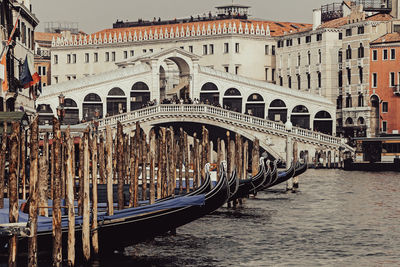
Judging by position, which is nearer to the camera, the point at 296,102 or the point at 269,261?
the point at 269,261

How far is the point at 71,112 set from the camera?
6950 centimetres

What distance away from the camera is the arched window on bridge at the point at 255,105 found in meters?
71.6

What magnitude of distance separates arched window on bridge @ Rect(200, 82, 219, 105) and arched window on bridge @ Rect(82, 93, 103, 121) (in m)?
6.67

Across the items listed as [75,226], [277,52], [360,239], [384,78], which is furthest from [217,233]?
[277,52]

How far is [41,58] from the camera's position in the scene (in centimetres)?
9050

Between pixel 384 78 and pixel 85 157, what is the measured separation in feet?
168

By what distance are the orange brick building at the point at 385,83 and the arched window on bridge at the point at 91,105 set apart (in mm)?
17163

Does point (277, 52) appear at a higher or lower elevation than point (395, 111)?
higher

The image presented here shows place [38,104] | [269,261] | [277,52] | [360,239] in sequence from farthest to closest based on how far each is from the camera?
[277,52] < [38,104] < [360,239] < [269,261]

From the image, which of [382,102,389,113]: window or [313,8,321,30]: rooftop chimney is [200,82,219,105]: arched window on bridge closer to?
[313,8,321,30]: rooftop chimney

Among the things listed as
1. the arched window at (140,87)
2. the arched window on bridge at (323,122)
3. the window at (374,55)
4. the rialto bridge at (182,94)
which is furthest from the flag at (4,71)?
the window at (374,55)

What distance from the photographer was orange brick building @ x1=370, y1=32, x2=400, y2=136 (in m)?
69.0

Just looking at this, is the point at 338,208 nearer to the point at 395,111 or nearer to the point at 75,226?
the point at 75,226

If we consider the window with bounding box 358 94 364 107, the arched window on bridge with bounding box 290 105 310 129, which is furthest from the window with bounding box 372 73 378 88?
the arched window on bridge with bounding box 290 105 310 129
